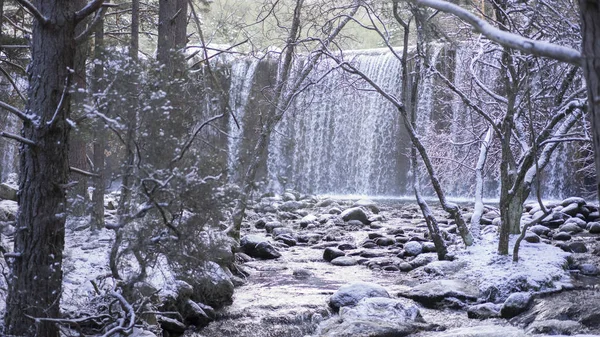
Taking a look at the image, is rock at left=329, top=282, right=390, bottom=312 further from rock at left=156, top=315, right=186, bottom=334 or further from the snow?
rock at left=156, top=315, right=186, bottom=334

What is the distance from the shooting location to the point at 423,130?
798 inches

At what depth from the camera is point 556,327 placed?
605 centimetres

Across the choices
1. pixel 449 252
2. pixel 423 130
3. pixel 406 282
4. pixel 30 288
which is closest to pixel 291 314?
pixel 406 282

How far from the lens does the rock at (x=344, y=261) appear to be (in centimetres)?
1055

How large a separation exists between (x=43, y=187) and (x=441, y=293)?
16.3 ft

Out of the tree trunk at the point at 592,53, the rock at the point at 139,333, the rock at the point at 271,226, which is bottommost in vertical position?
the rock at the point at 271,226

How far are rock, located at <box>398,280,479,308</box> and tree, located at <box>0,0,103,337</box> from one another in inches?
183

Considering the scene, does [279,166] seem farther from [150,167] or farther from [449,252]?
[150,167]

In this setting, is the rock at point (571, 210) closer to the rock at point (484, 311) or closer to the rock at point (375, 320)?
the rock at point (484, 311)

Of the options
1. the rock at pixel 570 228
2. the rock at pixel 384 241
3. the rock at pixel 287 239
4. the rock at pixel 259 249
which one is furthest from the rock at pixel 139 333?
the rock at pixel 570 228

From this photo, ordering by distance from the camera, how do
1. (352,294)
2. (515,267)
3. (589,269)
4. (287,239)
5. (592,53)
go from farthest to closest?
(287,239) < (589,269) < (515,267) < (352,294) < (592,53)

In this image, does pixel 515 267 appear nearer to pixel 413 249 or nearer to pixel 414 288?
pixel 414 288

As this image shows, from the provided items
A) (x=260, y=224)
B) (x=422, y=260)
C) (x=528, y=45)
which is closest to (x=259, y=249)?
(x=422, y=260)

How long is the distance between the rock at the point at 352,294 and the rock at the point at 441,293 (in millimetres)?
384
